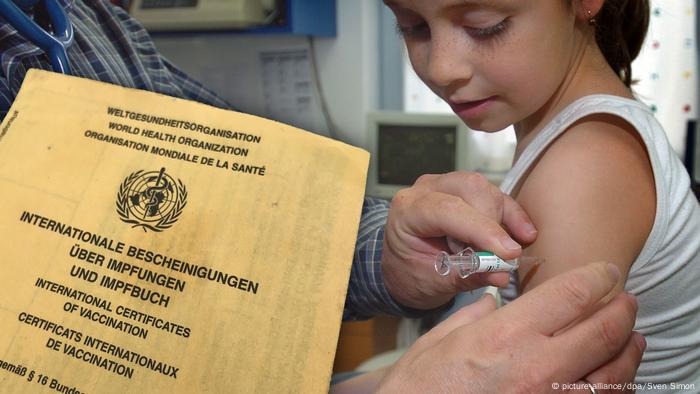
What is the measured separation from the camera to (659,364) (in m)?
0.62

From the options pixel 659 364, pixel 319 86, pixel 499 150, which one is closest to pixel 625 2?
pixel 659 364

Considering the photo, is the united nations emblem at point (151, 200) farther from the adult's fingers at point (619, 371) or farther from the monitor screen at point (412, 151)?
the monitor screen at point (412, 151)

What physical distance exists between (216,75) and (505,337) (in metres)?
1.87

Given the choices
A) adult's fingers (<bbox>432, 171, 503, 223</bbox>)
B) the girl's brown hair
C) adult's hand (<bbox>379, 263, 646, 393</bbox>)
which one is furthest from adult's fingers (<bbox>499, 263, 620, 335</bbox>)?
the girl's brown hair

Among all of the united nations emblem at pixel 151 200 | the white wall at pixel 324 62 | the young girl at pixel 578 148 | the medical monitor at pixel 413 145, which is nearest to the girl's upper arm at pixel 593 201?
the young girl at pixel 578 148

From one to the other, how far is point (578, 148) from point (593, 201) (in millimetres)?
59

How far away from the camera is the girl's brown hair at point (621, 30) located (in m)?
0.66

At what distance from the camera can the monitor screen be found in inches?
63.9

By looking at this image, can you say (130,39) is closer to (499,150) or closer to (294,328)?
(294,328)

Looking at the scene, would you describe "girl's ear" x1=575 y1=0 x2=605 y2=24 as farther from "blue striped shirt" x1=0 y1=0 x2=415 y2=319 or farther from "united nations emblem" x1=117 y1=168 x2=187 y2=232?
"united nations emblem" x1=117 y1=168 x2=187 y2=232

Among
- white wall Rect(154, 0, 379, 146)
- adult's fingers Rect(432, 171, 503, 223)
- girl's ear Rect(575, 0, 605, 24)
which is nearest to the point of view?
adult's fingers Rect(432, 171, 503, 223)

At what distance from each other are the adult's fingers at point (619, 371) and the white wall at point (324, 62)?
4.45ft

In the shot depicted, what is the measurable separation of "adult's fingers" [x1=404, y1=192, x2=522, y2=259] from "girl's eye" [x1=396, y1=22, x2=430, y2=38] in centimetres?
15

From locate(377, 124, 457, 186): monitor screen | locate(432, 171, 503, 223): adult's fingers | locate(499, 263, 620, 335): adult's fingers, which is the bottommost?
locate(377, 124, 457, 186): monitor screen
